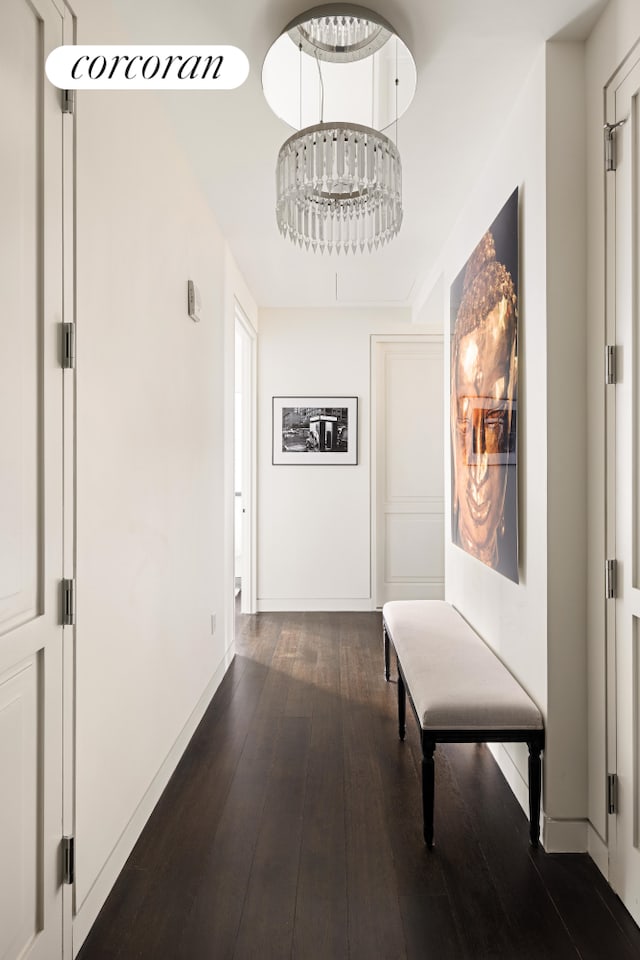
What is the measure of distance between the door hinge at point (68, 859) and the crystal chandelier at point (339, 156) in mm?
1956

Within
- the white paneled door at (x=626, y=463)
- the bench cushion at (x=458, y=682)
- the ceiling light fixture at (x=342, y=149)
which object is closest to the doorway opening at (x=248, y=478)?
the bench cushion at (x=458, y=682)

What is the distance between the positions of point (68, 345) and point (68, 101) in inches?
23.6

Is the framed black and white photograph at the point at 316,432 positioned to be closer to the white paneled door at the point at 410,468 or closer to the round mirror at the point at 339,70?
the white paneled door at the point at 410,468

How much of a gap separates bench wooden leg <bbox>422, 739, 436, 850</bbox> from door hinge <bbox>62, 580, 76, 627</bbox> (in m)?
1.19

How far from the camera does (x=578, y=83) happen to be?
192 cm

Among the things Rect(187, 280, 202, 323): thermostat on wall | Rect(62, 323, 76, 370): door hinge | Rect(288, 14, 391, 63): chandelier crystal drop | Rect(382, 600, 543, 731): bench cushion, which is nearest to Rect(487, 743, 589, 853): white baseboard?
Rect(382, 600, 543, 731): bench cushion

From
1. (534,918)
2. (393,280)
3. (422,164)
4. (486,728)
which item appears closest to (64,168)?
(422,164)

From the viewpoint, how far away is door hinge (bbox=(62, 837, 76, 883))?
1.46 meters

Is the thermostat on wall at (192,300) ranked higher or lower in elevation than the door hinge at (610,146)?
lower

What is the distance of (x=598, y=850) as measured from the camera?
6.03 ft

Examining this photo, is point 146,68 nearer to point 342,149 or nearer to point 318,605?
point 342,149

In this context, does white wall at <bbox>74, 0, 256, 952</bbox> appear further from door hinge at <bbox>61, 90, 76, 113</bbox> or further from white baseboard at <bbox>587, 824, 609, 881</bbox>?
white baseboard at <bbox>587, 824, 609, 881</bbox>

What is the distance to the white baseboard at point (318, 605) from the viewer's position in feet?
17.1

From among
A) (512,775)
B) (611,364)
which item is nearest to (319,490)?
(512,775)
